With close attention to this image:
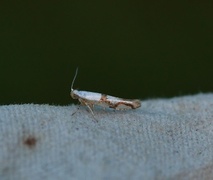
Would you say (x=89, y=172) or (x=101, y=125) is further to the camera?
(x=101, y=125)

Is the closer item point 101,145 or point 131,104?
point 101,145

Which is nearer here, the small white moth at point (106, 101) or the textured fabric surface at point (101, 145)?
the textured fabric surface at point (101, 145)

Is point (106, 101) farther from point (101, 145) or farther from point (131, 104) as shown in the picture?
point (101, 145)

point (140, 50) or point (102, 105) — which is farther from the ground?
point (102, 105)

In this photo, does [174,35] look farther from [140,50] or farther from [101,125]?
→ [101,125]

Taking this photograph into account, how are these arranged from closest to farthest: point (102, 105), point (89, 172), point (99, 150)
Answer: point (89, 172) < point (99, 150) < point (102, 105)

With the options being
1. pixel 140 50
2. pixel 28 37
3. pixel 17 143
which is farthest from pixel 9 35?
pixel 17 143

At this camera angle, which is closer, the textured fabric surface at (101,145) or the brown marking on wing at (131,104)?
the textured fabric surface at (101,145)

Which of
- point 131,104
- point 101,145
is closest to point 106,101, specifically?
point 131,104
